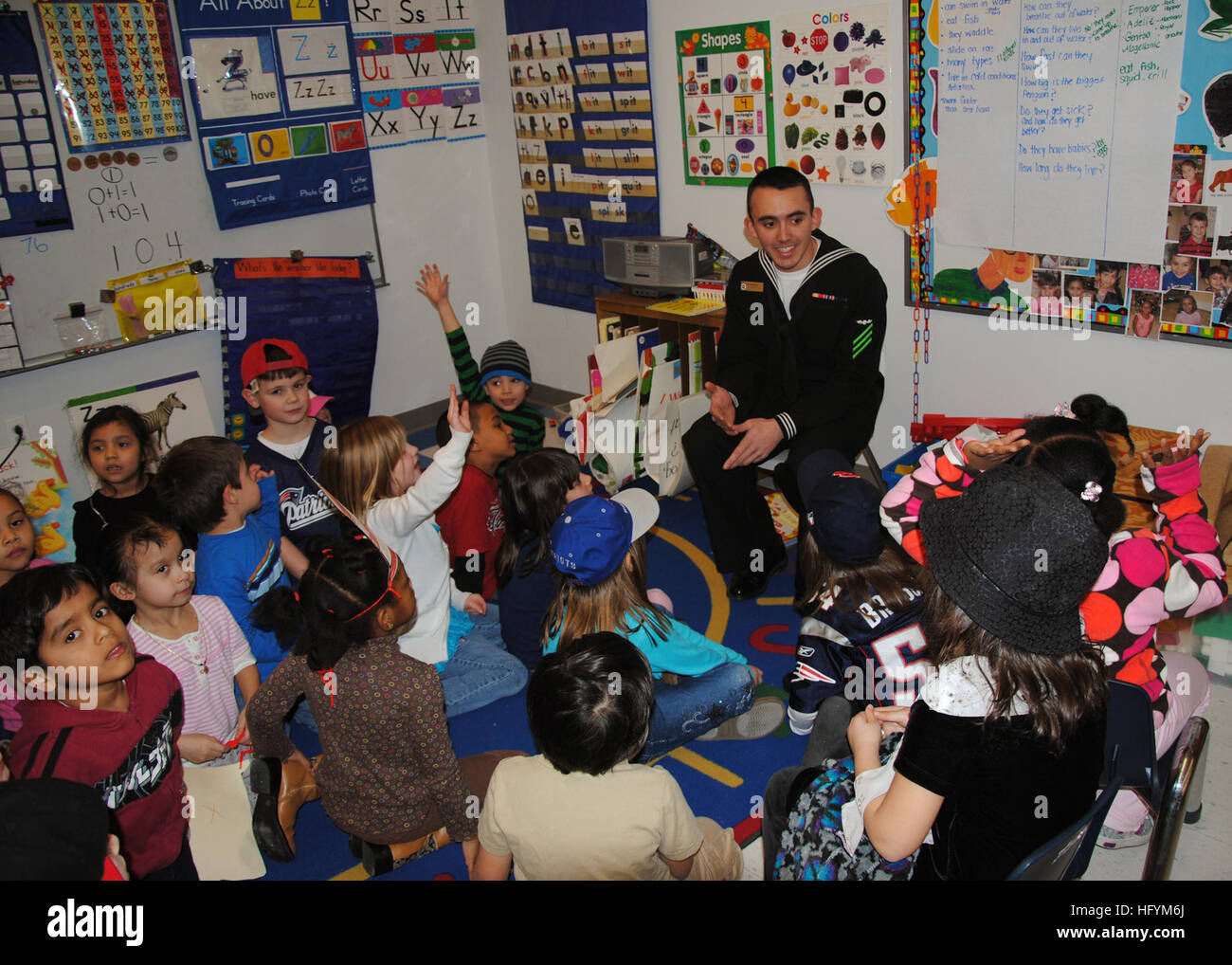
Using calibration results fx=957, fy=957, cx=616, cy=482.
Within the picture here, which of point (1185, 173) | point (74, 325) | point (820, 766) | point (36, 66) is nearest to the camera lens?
point (820, 766)

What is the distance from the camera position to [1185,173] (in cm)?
330

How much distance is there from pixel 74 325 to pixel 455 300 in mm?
2281

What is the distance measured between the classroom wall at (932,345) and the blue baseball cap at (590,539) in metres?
2.24

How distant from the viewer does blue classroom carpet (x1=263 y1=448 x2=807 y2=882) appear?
2705 millimetres

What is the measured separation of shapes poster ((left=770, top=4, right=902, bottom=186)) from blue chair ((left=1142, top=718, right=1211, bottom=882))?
2928 millimetres

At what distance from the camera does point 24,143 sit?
4.19m

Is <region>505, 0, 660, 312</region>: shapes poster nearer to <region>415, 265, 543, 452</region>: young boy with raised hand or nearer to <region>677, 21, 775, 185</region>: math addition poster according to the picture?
<region>677, 21, 775, 185</region>: math addition poster

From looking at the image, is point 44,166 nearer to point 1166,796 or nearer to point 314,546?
point 314,546

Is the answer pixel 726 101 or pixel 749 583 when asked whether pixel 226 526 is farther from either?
pixel 726 101

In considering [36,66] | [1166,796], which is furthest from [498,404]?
[1166,796]

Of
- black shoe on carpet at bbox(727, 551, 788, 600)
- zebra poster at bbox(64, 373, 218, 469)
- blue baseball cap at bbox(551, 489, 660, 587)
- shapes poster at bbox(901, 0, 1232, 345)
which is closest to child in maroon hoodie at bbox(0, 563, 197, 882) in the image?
blue baseball cap at bbox(551, 489, 660, 587)

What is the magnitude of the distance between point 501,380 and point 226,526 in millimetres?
1290

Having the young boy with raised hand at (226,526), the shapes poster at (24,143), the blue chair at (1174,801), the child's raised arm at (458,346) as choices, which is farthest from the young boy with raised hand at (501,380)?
the blue chair at (1174,801)

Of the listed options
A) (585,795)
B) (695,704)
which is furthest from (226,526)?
(585,795)
